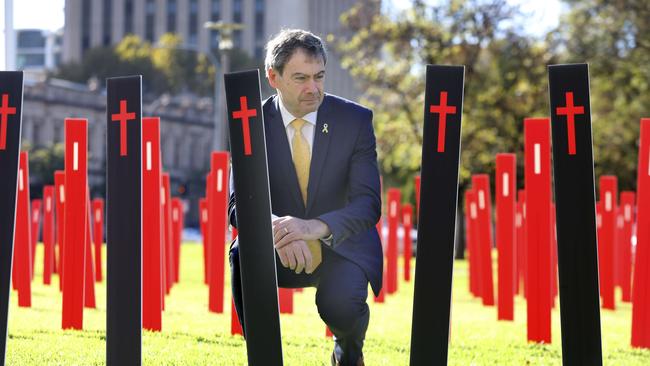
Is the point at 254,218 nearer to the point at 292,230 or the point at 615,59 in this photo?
the point at 292,230

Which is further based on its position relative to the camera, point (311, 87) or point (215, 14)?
point (215, 14)

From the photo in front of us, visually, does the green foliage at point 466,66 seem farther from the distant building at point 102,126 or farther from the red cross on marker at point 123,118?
the distant building at point 102,126

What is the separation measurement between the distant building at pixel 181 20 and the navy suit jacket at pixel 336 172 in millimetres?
101092

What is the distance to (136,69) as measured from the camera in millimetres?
82562

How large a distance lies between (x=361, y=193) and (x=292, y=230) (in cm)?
47

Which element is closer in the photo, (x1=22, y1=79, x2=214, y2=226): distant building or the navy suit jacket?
the navy suit jacket

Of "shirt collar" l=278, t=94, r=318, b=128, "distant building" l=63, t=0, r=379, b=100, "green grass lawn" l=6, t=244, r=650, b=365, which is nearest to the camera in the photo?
"shirt collar" l=278, t=94, r=318, b=128

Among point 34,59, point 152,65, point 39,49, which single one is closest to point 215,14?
point 152,65

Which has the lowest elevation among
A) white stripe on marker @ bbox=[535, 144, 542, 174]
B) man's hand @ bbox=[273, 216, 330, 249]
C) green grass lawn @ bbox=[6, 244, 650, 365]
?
green grass lawn @ bbox=[6, 244, 650, 365]

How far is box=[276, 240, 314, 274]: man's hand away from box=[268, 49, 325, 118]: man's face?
0.66 metres

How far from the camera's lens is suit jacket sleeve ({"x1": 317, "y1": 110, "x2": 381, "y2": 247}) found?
612 cm

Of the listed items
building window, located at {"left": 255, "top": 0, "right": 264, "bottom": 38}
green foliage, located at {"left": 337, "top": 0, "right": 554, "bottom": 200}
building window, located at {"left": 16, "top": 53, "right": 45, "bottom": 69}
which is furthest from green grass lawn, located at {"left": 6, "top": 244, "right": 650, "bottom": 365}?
building window, located at {"left": 16, "top": 53, "right": 45, "bottom": 69}

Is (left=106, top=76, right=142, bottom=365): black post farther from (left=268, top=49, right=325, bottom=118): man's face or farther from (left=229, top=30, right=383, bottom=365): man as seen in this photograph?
(left=268, top=49, right=325, bottom=118): man's face

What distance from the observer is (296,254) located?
5977 mm
